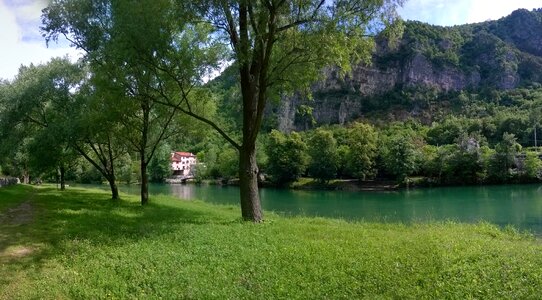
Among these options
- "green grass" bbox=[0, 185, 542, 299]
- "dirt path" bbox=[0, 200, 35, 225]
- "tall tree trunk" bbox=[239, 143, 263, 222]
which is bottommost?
"green grass" bbox=[0, 185, 542, 299]

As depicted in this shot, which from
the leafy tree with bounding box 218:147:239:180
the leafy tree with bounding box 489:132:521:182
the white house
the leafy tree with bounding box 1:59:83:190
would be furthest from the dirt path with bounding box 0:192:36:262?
the white house

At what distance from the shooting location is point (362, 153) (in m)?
95.9

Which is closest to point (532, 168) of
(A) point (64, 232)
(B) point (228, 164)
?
(B) point (228, 164)

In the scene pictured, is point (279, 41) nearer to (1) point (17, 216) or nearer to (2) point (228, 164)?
(1) point (17, 216)

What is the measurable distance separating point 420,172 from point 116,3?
88764mm

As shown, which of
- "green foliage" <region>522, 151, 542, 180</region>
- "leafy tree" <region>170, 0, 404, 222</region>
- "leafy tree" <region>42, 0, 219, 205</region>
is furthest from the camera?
"green foliage" <region>522, 151, 542, 180</region>

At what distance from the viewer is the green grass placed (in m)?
9.09

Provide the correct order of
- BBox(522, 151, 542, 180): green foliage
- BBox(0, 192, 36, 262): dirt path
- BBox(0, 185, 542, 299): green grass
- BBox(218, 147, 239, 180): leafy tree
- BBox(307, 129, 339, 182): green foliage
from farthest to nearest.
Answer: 1. BBox(218, 147, 239, 180): leafy tree
2. BBox(307, 129, 339, 182): green foliage
3. BBox(522, 151, 542, 180): green foliage
4. BBox(0, 192, 36, 262): dirt path
5. BBox(0, 185, 542, 299): green grass

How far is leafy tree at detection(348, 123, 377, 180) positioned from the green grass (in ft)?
267

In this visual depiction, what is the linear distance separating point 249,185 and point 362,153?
81327mm

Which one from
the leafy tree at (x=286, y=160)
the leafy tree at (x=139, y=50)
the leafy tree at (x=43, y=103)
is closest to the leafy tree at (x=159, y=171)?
the leafy tree at (x=286, y=160)

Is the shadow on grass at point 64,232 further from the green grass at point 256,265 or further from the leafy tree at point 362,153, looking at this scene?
the leafy tree at point 362,153

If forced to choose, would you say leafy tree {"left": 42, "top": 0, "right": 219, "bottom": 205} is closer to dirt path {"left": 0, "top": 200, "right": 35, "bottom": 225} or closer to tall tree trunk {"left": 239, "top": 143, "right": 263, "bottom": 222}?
tall tree trunk {"left": 239, "top": 143, "right": 263, "bottom": 222}

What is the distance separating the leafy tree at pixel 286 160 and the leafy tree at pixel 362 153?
1156 centimetres
